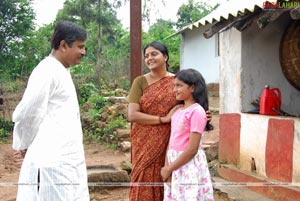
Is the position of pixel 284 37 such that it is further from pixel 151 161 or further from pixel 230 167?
pixel 151 161

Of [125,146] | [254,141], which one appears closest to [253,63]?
[254,141]

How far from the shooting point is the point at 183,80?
237 centimetres

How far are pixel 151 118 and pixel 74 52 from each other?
656mm

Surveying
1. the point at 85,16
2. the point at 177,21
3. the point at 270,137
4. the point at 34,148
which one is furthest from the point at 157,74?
the point at 177,21

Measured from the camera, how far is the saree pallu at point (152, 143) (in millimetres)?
2484

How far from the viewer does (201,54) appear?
1402 cm

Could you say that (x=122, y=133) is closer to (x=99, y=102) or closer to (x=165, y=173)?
(x=99, y=102)

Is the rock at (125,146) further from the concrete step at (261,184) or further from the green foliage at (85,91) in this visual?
the green foliage at (85,91)

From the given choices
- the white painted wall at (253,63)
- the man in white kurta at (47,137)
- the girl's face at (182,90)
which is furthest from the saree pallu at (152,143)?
the white painted wall at (253,63)

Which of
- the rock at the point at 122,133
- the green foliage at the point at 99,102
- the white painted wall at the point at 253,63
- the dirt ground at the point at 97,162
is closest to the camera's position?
the white painted wall at the point at 253,63

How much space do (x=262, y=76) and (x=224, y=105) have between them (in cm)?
65

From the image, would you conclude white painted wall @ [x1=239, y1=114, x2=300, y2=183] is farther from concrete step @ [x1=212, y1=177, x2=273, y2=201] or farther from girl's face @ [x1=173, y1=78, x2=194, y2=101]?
girl's face @ [x1=173, y1=78, x2=194, y2=101]

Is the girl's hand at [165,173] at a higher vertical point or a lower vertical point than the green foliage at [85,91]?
lower

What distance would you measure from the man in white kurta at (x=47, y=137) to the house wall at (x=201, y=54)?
11275mm
